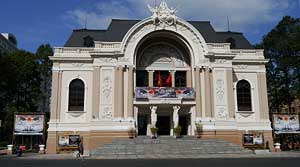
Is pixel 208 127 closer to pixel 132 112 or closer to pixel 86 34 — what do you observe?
pixel 132 112

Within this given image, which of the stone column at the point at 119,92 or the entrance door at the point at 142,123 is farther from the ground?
the stone column at the point at 119,92

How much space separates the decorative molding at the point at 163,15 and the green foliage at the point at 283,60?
17.1 m

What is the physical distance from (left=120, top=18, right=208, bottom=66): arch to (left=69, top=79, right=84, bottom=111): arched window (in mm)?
6174

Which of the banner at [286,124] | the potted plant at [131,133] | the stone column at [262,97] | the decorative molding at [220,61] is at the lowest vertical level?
the potted plant at [131,133]

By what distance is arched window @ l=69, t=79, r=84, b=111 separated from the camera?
117ft

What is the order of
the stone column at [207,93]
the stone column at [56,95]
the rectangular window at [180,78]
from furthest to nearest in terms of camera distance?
the rectangular window at [180,78]
the stone column at [56,95]
the stone column at [207,93]

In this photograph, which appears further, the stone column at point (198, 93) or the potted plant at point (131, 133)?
the stone column at point (198, 93)

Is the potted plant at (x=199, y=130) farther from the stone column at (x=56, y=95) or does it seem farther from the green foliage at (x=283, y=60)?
the green foliage at (x=283, y=60)

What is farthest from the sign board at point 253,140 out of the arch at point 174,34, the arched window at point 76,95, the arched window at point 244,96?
the arched window at point 76,95

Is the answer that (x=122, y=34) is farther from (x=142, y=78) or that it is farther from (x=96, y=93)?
(x=96, y=93)

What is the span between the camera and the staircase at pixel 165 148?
91.6ft

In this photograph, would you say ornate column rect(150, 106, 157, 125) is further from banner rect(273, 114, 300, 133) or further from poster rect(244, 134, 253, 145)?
banner rect(273, 114, 300, 133)

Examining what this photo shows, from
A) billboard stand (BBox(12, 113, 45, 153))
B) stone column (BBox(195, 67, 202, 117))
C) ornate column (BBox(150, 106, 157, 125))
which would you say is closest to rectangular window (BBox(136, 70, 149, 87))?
ornate column (BBox(150, 106, 157, 125))

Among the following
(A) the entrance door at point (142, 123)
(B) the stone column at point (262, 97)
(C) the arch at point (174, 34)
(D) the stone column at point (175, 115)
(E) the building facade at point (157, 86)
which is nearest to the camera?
(E) the building facade at point (157, 86)
